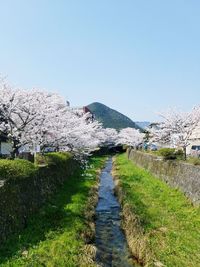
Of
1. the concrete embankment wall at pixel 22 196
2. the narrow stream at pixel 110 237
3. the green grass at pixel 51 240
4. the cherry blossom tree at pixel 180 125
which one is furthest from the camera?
the cherry blossom tree at pixel 180 125

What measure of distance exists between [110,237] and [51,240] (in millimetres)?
3855

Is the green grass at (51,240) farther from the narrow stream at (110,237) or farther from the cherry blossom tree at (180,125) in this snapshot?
the cherry blossom tree at (180,125)

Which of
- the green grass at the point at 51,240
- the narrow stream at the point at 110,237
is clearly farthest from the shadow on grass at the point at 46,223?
the narrow stream at the point at 110,237

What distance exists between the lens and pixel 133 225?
17.9 metres

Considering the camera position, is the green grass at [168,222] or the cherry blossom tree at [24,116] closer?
the green grass at [168,222]

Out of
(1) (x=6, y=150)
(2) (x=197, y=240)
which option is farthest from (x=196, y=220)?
(1) (x=6, y=150)

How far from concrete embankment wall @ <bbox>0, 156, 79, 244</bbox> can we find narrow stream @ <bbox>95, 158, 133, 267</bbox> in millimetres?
3332

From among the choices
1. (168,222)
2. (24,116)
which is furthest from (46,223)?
(24,116)

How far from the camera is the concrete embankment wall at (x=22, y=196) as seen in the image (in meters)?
14.9

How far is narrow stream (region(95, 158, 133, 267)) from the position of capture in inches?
572

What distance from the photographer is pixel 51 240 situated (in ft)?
48.1

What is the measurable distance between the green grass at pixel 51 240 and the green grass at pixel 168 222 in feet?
9.90

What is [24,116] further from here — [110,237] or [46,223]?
[110,237]

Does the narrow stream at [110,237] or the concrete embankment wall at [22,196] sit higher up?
the concrete embankment wall at [22,196]
